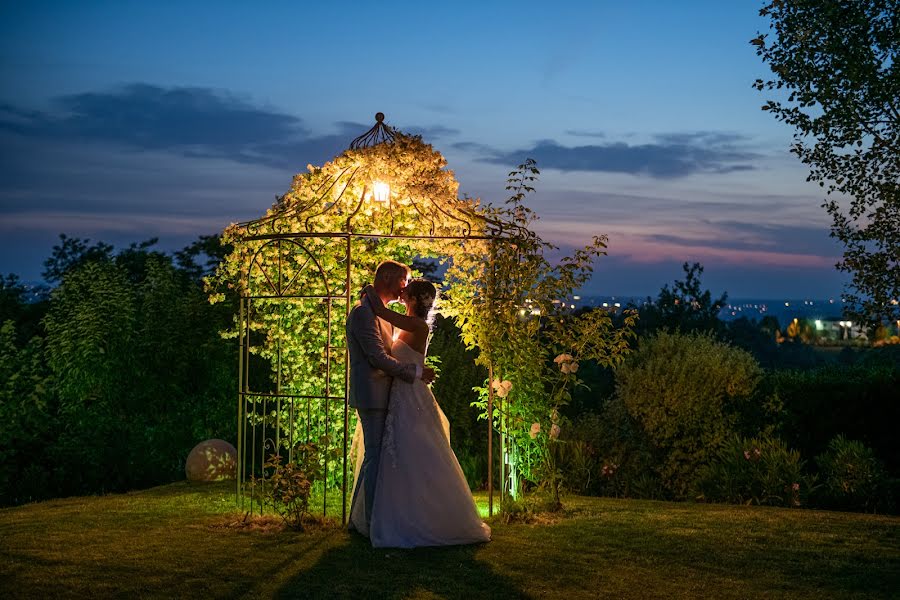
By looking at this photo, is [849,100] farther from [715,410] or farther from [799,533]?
[799,533]

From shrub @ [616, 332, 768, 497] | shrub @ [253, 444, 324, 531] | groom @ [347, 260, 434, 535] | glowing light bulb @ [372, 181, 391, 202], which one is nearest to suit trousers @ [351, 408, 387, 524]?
groom @ [347, 260, 434, 535]

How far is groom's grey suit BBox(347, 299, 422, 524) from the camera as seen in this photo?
738 cm

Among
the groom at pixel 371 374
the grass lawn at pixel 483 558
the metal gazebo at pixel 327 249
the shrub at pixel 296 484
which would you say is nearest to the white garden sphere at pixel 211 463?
the metal gazebo at pixel 327 249

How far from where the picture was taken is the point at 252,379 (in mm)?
13734

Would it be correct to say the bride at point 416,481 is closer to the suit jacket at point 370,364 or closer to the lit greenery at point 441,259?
the suit jacket at point 370,364

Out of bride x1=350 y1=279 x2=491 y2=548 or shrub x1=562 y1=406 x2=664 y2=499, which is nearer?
bride x1=350 y1=279 x2=491 y2=548

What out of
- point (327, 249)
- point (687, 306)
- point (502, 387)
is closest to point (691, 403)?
point (502, 387)

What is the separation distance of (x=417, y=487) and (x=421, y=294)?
1.47 metres

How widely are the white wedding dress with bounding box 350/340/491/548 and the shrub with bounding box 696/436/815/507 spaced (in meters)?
3.60

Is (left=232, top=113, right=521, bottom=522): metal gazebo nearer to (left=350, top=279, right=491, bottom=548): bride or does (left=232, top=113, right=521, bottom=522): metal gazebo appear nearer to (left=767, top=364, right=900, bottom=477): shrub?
(left=350, top=279, right=491, bottom=548): bride

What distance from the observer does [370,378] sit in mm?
7465

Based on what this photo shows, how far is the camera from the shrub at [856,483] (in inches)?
372

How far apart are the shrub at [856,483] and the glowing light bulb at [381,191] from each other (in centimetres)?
509

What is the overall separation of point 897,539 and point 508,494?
320cm
